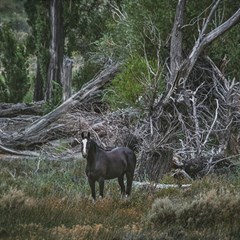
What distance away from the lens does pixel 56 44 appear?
2428 centimetres

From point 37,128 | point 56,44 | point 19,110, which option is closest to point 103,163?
point 37,128

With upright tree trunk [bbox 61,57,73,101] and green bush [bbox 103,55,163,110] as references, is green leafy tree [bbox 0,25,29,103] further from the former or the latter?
green bush [bbox 103,55,163,110]

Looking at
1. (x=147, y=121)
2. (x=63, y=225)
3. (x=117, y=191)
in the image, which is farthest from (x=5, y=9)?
(x=63, y=225)

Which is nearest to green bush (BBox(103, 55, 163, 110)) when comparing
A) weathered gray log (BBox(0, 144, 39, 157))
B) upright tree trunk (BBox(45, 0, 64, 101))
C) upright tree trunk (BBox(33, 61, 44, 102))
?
weathered gray log (BBox(0, 144, 39, 157))

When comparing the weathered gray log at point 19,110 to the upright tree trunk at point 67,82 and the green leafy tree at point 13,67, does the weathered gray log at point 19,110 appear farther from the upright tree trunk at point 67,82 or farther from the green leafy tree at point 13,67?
the green leafy tree at point 13,67

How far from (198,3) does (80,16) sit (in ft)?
35.3

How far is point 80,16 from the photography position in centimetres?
2578

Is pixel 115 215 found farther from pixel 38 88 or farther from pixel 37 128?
pixel 38 88

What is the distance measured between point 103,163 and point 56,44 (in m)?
15.5

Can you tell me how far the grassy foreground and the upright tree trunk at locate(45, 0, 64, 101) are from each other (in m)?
14.1

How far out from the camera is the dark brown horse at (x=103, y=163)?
926cm

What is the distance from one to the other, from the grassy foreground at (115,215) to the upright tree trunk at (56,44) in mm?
14130

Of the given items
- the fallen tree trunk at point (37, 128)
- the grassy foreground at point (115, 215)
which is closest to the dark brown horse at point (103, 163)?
the grassy foreground at point (115, 215)

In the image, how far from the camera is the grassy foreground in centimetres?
723
